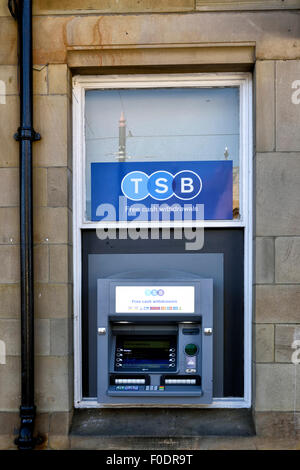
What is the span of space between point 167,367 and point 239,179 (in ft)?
5.76

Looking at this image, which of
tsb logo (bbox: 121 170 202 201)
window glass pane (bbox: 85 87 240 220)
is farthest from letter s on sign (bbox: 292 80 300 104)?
tsb logo (bbox: 121 170 202 201)

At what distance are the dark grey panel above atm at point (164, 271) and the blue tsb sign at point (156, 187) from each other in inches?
14.2

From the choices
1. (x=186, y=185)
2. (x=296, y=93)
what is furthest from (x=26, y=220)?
(x=296, y=93)

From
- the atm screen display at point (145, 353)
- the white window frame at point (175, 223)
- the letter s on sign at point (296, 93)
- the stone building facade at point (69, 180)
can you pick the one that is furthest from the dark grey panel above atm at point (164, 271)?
the letter s on sign at point (296, 93)

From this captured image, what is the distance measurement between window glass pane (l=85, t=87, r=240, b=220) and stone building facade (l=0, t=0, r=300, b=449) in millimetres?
272

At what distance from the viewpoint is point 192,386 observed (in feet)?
11.8

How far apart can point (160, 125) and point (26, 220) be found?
1.47 metres

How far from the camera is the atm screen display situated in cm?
366

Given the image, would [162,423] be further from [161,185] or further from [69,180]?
[69,180]

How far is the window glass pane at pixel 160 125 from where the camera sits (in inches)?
155

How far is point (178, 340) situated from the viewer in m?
3.66

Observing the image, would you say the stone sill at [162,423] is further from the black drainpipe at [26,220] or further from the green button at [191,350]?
the green button at [191,350]
